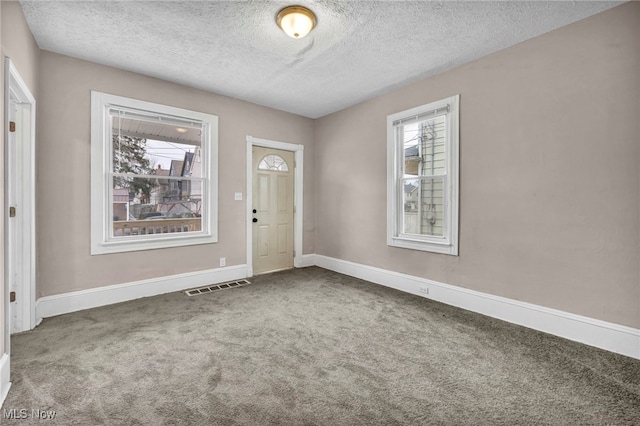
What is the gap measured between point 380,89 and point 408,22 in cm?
149

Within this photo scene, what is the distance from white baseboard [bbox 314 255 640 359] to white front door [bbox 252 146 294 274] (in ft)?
5.73

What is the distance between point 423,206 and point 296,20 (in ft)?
8.69

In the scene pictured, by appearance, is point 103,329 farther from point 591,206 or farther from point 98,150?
point 591,206

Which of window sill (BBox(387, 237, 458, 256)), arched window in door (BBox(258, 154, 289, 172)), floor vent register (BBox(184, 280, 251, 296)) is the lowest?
floor vent register (BBox(184, 280, 251, 296))

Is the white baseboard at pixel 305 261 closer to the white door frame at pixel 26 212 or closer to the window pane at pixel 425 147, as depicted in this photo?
the window pane at pixel 425 147

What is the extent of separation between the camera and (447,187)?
3.48 m

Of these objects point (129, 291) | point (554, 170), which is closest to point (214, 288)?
point (129, 291)

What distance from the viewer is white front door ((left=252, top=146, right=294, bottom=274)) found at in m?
4.79

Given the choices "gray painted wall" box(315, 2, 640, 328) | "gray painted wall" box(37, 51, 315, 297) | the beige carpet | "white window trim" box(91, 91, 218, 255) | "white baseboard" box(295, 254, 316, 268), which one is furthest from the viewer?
"white baseboard" box(295, 254, 316, 268)

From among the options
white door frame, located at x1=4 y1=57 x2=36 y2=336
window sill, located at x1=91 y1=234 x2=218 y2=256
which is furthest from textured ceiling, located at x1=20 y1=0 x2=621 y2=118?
window sill, located at x1=91 y1=234 x2=218 y2=256

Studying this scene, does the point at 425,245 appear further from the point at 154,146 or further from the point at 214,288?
the point at 154,146

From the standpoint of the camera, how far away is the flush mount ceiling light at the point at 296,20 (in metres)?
2.33

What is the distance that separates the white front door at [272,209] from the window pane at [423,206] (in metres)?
2.08

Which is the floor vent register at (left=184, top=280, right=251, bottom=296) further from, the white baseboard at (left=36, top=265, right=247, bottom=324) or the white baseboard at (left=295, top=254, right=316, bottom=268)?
the white baseboard at (left=295, top=254, right=316, bottom=268)
